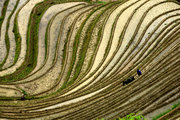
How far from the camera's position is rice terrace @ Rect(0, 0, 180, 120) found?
27141mm

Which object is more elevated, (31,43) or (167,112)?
(31,43)

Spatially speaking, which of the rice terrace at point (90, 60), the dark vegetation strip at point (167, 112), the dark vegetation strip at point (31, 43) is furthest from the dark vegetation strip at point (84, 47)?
the dark vegetation strip at point (167, 112)

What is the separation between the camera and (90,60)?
1580 inches

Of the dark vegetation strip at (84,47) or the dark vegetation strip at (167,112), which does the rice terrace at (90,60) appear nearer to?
the dark vegetation strip at (167,112)

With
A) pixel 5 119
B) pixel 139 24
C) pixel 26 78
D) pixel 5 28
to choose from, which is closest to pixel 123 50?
pixel 139 24

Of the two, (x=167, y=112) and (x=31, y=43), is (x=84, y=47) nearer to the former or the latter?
(x=31, y=43)

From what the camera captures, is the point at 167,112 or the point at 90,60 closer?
the point at 167,112

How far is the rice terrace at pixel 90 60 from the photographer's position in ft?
89.0

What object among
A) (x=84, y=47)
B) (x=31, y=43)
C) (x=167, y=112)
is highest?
(x=31, y=43)

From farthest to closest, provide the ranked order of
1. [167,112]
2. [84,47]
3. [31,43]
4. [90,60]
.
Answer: [31,43]
[84,47]
[90,60]
[167,112]

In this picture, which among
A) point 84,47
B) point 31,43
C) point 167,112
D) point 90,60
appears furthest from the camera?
point 31,43

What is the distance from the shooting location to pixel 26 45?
1943 inches

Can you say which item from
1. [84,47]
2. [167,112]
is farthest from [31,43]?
[167,112]

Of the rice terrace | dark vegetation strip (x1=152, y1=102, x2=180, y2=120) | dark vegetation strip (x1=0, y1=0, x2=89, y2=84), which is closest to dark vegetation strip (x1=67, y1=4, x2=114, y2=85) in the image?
the rice terrace
